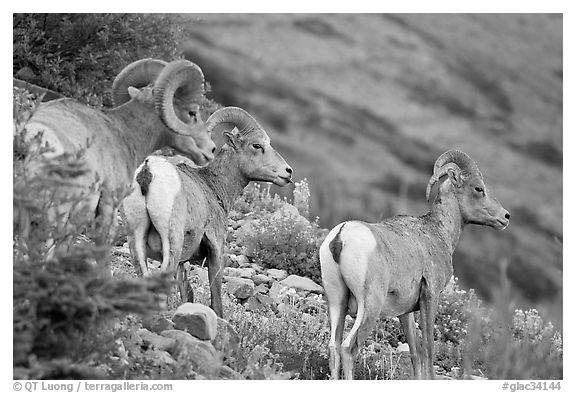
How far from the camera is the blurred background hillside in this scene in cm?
1659

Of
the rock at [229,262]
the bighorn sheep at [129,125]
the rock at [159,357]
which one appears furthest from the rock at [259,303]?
the rock at [159,357]

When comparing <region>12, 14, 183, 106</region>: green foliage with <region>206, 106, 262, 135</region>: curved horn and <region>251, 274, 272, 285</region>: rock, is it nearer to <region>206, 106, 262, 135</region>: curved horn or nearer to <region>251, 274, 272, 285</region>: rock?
<region>251, 274, 272, 285</region>: rock

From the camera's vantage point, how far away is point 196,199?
1088cm

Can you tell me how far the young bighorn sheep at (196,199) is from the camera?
10242 millimetres

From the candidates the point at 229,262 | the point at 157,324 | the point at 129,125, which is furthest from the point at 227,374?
the point at 229,262

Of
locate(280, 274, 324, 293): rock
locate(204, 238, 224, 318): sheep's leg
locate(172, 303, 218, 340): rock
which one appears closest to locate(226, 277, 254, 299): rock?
locate(280, 274, 324, 293): rock

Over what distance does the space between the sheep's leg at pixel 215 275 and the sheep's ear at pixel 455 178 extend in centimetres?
223

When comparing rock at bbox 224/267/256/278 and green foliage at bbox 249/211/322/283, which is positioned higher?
green foliage at bbox 249/211/322/283

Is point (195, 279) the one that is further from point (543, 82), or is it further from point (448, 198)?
point (543, 82)

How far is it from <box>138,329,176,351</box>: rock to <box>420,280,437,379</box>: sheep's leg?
2438mm

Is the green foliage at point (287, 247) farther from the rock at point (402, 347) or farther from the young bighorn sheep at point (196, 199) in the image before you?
the young bighorn sheep at point (196, 199)

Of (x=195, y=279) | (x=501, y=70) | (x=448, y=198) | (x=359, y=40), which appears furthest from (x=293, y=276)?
(x=501, y=70)

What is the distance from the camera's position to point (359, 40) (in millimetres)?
54062
